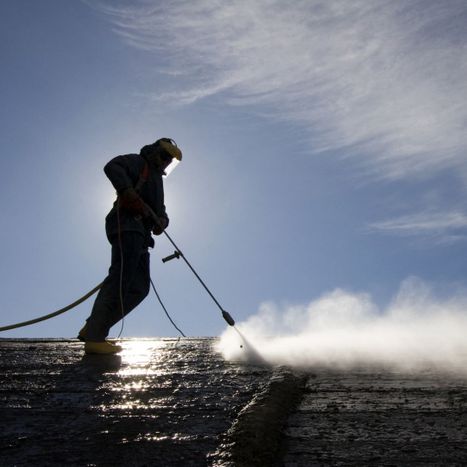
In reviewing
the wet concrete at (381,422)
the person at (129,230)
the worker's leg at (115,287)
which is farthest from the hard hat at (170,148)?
the wet concrete at (381,422)

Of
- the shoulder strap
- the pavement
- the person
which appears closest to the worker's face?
the person

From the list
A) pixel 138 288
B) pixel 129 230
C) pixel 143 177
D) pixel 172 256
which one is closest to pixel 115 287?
pixel 138 288

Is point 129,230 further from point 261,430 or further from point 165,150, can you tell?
point 261,430

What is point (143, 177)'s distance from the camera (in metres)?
5.18

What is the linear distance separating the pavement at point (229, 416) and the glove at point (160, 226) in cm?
194

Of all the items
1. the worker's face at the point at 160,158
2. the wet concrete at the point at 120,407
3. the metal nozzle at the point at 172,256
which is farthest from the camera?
the metal nozzle at the point at 172,256

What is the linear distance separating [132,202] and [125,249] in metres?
0.47

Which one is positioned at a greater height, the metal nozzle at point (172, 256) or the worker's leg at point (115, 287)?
the metal nozzle at point (172, 256)

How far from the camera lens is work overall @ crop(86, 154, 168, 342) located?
482 centimetres

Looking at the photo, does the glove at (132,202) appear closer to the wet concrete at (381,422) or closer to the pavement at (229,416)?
the pavement at (229,416)

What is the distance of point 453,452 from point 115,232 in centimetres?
388

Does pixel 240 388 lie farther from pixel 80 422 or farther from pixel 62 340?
pixel 62 340

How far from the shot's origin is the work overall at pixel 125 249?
482cm

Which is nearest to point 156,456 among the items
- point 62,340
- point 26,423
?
point 26,423
